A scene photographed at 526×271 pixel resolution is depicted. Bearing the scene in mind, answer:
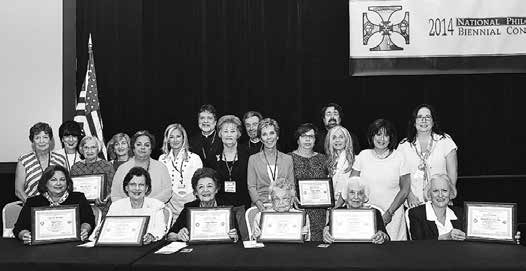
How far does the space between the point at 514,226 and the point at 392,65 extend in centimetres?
384

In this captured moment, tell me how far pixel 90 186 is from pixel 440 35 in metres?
4.40

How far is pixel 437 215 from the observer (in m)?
3.70

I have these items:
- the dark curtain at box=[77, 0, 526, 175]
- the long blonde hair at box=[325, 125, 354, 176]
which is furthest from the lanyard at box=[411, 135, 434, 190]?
the dark curtain at box=[77, 0, 526, 175]

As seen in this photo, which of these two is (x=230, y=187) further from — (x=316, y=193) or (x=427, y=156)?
(x=427, y=156)

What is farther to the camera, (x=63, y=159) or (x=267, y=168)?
(x=63, y=159)

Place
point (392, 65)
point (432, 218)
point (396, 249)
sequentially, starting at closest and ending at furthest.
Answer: point (396, 249), point (432, 218), point (392, 65)

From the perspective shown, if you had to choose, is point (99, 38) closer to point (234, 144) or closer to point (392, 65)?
point (234, 144)

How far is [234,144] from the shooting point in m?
4.92

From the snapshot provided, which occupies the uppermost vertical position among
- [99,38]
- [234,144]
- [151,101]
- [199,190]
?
[99,38]

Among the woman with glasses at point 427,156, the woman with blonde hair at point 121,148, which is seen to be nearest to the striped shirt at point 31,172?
the woman with blonde hair at point 121,148

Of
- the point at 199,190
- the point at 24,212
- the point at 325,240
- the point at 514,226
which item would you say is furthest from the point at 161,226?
the point at 514,226

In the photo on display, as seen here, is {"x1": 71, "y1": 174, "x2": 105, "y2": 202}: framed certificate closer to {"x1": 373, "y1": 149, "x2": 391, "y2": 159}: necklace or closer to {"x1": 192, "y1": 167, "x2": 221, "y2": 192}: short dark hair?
{"x1": 192, "y1": 167, "x2": 221, "y2": 192}: short dark hair

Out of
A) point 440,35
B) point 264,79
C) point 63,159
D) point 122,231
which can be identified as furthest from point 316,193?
point 440,35

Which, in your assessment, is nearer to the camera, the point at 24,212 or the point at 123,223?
the point at 123,223
